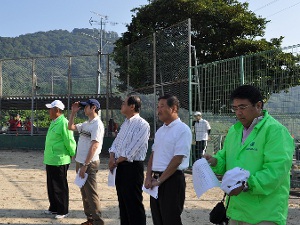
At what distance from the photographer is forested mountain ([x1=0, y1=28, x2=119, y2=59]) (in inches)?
2940

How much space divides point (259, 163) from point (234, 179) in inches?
10.5

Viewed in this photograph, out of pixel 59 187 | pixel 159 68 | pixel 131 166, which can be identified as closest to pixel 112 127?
pixel 159 68

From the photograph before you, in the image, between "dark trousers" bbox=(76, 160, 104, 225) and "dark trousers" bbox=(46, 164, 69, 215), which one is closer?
"dark trousers" bbox=(76, 160, 104, 225)

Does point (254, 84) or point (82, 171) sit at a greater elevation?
point (254, 84)

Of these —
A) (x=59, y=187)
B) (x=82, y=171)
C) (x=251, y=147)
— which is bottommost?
(x=59, y=187)

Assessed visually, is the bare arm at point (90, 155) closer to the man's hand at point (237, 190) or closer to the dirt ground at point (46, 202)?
the dirt ground at point (46, 202)

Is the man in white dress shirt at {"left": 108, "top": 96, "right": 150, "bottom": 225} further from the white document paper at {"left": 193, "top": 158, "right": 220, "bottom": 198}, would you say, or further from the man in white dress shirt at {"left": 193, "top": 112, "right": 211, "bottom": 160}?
the man in white dress shirt at {"left": 193, "top": 112, "right": 211, "bottom": 160}

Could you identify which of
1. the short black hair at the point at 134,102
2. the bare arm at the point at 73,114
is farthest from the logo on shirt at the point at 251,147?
the bare arm at the point at 73,114

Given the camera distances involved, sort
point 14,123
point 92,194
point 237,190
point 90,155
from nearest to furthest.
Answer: point 237,190 → point 90,155 → point 92,194 → point 14,123

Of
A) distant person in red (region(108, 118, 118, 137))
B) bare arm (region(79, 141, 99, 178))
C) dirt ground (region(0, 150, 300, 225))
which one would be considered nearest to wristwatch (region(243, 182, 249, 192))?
bare arm (region(79, 141, 99, 178))

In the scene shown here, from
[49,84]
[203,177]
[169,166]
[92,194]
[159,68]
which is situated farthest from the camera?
[49,84]

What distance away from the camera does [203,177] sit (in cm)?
327

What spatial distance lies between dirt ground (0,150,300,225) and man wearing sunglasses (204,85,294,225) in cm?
348

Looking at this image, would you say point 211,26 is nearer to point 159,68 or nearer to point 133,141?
point 159,68
